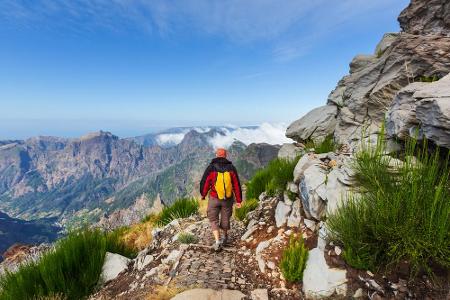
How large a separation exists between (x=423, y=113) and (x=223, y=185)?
5.29 metres

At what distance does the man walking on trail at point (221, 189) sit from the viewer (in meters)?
8.77

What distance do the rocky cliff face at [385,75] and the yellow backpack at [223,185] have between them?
Answer: 3898mm

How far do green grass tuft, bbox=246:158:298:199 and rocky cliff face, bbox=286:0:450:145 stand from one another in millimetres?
2521

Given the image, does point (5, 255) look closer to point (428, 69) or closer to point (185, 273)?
point (185, 273)

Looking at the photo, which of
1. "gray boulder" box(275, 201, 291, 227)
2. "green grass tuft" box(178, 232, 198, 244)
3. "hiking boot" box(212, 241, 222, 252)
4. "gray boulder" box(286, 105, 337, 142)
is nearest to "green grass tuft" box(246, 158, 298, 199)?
"gray boulder" box(275, 201, 291, 227)

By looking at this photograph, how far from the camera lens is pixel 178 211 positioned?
12.9 meters

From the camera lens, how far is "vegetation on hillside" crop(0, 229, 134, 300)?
6957 mm

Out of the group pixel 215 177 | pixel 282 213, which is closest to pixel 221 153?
pixel 215 177

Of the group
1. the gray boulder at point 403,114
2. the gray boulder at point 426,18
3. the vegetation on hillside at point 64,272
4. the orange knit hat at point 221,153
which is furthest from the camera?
the gray boulder at point 426,18

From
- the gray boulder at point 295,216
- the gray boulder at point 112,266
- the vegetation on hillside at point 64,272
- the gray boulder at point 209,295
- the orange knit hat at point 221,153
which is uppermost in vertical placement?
the orange knit hat at point 221,153

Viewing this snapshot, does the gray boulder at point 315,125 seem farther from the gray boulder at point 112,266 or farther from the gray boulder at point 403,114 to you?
the gray boulder at point 112,266

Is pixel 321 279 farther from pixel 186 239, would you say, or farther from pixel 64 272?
pixel 64 272

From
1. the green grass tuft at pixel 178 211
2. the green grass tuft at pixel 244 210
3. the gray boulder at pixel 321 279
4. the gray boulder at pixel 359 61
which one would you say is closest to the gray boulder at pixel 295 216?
the gray boulder at pixel 321 279

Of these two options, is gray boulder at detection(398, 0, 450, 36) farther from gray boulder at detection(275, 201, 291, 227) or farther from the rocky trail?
the rocky trail
